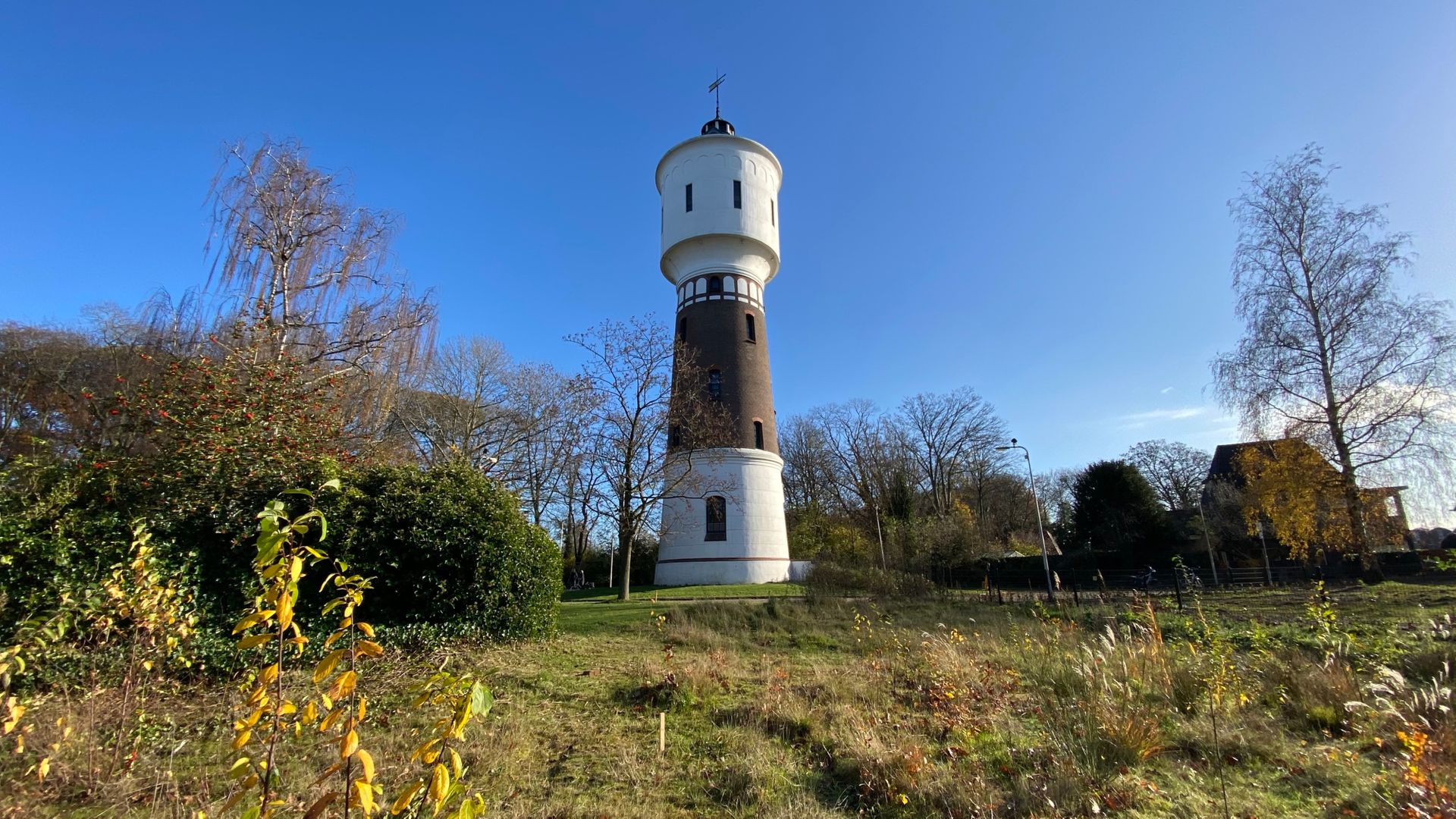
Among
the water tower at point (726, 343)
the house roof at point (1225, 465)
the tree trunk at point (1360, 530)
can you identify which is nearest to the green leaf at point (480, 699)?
the water tower at point (726, 343)

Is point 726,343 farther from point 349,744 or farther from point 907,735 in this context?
point 349,744

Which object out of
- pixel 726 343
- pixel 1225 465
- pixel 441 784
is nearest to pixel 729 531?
pixel 726 343

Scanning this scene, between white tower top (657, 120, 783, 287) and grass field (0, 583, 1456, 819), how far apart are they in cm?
1829

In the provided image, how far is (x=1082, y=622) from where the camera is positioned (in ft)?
35.6

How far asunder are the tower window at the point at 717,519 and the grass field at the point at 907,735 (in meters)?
13.5

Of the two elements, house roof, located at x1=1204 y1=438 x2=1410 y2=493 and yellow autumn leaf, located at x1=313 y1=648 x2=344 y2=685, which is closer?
yellow autumn leaf, located at x1=313 y1=648 x2=344 y2=685

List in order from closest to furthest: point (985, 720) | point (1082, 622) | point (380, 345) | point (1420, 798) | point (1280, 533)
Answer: point (1420, 798), point (985, 720), point (1082, 622), point (380, 345), point (1280, 533)

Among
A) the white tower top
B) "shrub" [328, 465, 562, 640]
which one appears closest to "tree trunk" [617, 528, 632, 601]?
"shrub" [328, 465, 562, 640]

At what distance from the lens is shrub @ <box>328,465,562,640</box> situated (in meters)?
8.29

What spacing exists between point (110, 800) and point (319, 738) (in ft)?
4.31

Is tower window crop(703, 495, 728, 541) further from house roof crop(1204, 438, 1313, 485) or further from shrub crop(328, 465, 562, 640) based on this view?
house roof crop(1204, 438, 1313, 485)

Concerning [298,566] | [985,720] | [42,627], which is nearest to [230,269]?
[42,627]

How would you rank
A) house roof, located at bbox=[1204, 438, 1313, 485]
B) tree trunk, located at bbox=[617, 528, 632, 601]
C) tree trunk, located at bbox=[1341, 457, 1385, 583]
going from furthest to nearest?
house roof, located at bbox=[1204, 438, 1313, 485]
tree trunk, located at bbox=[617, 528, 632, 601]
tree trunk, located at bbox=[1341, 457, 1385, 583]

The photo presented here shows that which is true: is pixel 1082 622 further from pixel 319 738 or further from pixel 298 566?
pixel 298 566
